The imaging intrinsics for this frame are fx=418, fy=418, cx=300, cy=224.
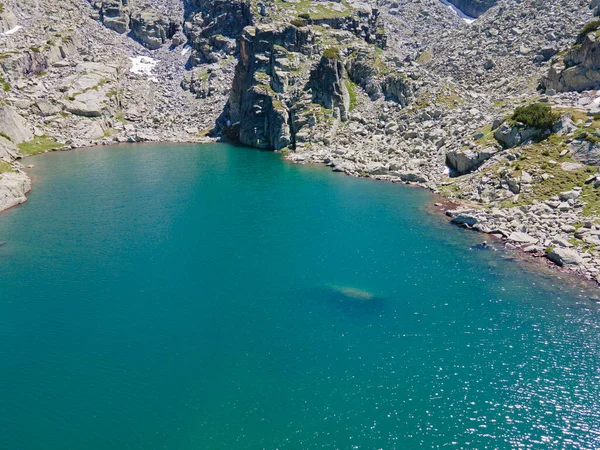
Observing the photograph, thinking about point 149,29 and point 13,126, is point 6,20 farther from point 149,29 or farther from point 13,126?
point 13,126

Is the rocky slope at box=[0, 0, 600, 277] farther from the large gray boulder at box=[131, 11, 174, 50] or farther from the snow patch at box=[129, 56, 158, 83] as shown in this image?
the snow patch at box=[129, 56, 158, 83]

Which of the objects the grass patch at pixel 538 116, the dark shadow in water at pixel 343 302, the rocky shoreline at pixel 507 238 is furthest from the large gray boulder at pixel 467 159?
the dark shadow in water at pixel 343 302

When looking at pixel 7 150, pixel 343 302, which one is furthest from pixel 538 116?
pixel 7 150

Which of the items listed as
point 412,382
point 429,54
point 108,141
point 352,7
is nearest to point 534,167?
point 412,382

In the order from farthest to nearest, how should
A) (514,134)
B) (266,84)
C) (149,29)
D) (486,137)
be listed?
(149,29), (266,84), (486,137), (514,134)

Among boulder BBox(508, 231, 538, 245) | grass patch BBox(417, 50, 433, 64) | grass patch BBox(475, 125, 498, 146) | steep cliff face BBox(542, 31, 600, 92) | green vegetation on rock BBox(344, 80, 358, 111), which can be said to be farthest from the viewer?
grass patch BBox(417, 50, 433, 64)

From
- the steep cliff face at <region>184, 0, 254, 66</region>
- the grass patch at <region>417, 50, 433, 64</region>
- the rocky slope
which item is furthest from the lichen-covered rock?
the grass patch at <region>417, 50, 433, 64</region>

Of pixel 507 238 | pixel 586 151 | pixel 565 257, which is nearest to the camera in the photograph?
pixel 565 257
